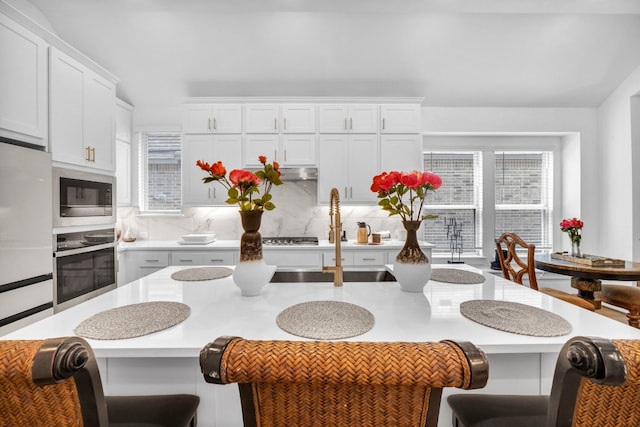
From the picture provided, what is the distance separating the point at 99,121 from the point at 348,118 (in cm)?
244

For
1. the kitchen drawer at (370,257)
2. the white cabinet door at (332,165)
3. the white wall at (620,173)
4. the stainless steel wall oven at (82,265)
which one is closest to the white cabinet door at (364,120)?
the white cabinet door at (332,165)

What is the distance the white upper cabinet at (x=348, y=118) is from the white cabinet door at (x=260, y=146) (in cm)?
58

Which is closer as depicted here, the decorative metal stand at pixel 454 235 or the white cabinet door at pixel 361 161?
the white cabinet door at pixel 361 161

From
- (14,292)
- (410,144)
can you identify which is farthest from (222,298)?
(410,144)

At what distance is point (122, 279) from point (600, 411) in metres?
3.76

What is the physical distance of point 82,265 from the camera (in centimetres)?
229

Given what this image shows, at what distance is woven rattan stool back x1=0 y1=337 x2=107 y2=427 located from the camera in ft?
1.55

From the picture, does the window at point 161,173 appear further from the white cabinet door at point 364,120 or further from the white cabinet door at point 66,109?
the white cabinet door at point 364,120

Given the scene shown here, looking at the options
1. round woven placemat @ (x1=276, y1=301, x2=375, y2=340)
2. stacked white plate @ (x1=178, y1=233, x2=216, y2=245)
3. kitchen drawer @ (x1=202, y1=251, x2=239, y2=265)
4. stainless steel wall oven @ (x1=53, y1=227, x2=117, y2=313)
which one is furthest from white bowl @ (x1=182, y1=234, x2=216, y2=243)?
round woven placemat @ (x1=276, y1=301, x2=375, y2=340)

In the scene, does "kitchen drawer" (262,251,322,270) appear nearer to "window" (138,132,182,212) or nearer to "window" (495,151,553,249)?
"window" (138,132,182,212)

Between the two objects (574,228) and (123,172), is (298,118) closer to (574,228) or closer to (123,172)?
(123,172)

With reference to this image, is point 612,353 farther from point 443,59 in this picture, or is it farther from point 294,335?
point 443,59

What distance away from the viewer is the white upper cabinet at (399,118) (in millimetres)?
3547

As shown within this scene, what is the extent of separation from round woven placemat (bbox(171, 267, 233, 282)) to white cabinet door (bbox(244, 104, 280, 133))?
212cm
